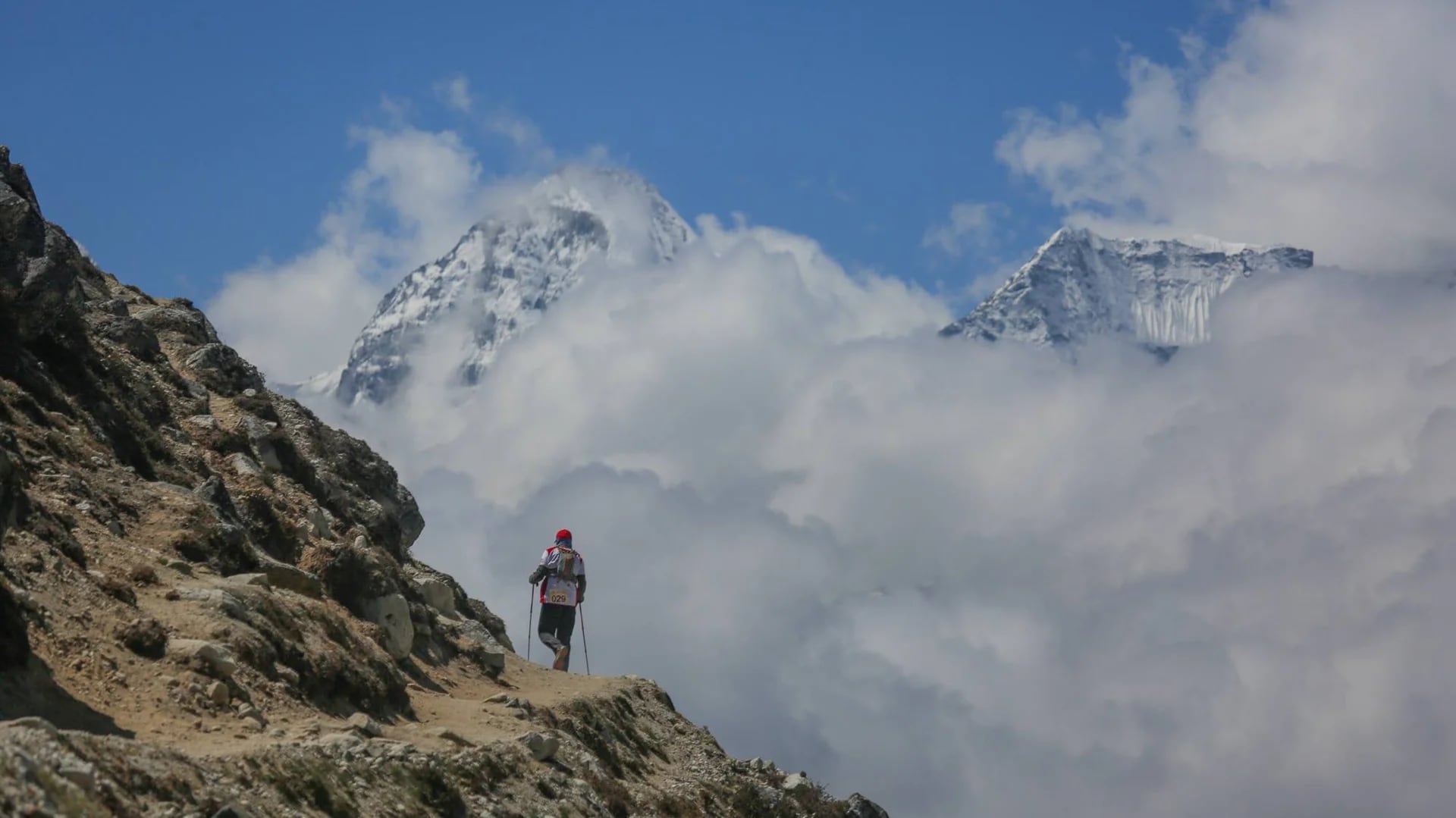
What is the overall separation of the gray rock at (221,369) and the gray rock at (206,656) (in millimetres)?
15840

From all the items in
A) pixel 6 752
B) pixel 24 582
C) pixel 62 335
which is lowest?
pixel 6 752

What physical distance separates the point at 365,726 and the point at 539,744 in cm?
374

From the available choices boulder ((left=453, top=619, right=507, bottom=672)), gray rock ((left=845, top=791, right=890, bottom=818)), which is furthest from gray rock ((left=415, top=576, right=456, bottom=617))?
gray rock ((left=845, top=791, right=890, bottom=818))

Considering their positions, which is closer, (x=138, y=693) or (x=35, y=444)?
(x=138, y=693)

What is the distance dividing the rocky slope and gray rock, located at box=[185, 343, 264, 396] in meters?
0.10

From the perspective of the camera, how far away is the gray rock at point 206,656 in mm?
18875

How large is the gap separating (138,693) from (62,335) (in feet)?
37.2

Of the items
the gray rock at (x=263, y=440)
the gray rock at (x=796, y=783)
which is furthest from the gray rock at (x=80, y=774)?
the gray rock at (x=796, y=783)

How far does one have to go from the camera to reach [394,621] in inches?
1067

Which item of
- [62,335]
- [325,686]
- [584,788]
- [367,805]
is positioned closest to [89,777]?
[367,805]

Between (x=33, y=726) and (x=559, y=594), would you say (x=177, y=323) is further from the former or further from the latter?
(x=33, y=726)

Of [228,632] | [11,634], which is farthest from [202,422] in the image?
[11,634]

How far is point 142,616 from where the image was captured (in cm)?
1928

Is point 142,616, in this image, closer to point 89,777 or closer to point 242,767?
point 242,767
